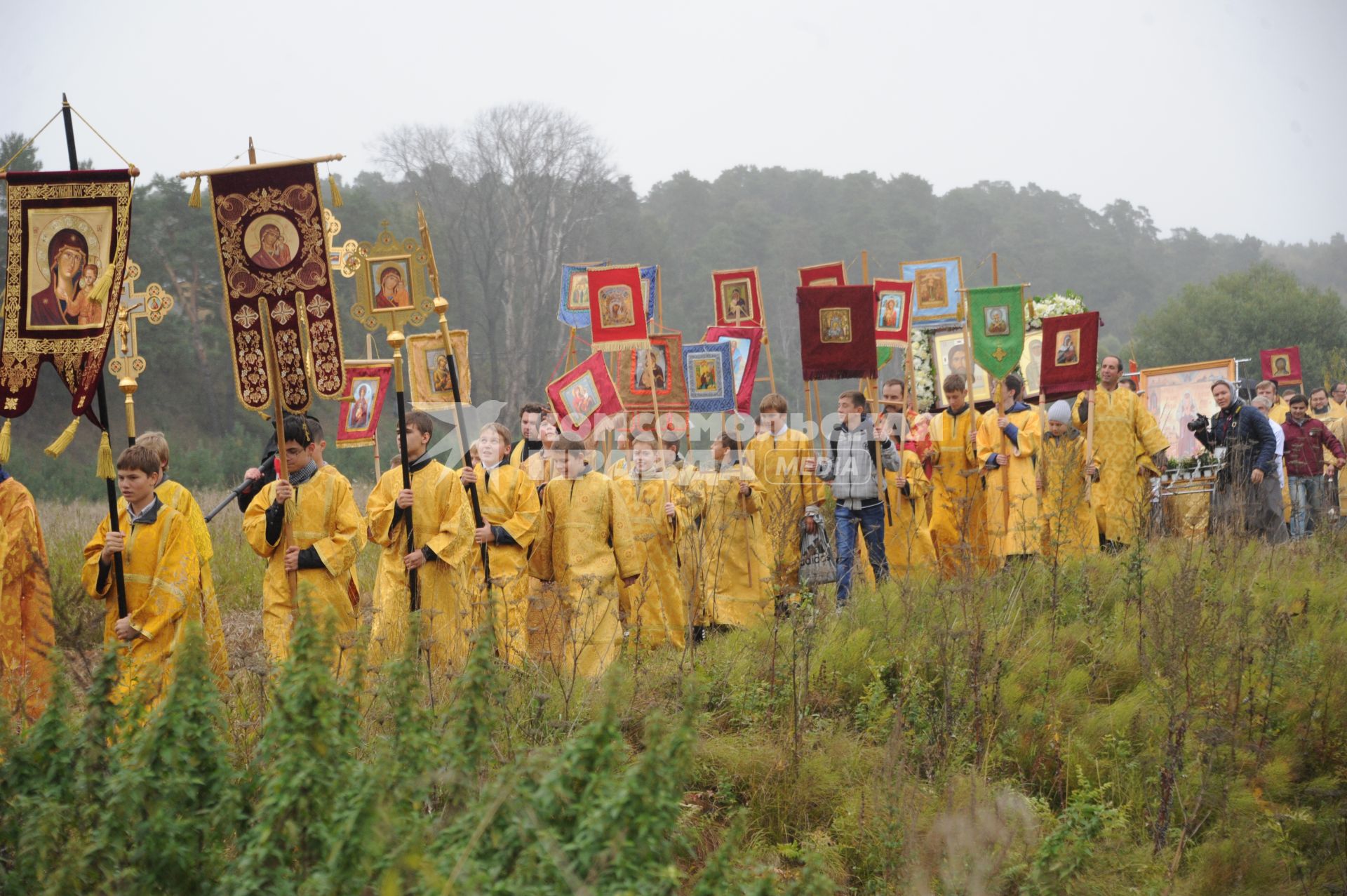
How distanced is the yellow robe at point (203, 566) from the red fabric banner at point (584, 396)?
350cm

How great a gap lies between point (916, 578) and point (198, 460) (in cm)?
1868

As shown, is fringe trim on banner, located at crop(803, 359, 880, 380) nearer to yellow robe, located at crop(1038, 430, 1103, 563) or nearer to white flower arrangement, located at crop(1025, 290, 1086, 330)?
yellow robe, located at crop(1038, 430, 1103, 563)

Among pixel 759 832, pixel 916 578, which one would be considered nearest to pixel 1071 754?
pixel 759 832

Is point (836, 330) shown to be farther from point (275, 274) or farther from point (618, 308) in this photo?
point (275, 274)

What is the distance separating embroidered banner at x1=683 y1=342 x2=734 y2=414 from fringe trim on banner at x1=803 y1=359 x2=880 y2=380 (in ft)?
3.82

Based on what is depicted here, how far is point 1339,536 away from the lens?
10.5 meters

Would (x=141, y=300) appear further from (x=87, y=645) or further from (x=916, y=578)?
(x=916, y=578)

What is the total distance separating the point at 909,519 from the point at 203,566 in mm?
6500

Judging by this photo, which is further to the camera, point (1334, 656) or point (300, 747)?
point (1334, 656)

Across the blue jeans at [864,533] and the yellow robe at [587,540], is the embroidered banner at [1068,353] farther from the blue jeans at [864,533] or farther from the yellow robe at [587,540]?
the yellow robe at [587,540]

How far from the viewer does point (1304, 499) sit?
13.3 meters

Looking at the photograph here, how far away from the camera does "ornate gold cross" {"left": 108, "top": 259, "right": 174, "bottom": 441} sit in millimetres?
7107

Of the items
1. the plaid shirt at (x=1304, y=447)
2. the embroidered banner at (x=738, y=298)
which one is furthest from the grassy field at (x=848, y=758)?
the plaid shirt at (x=1304, y=447)

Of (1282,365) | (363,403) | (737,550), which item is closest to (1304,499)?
(737,550)
